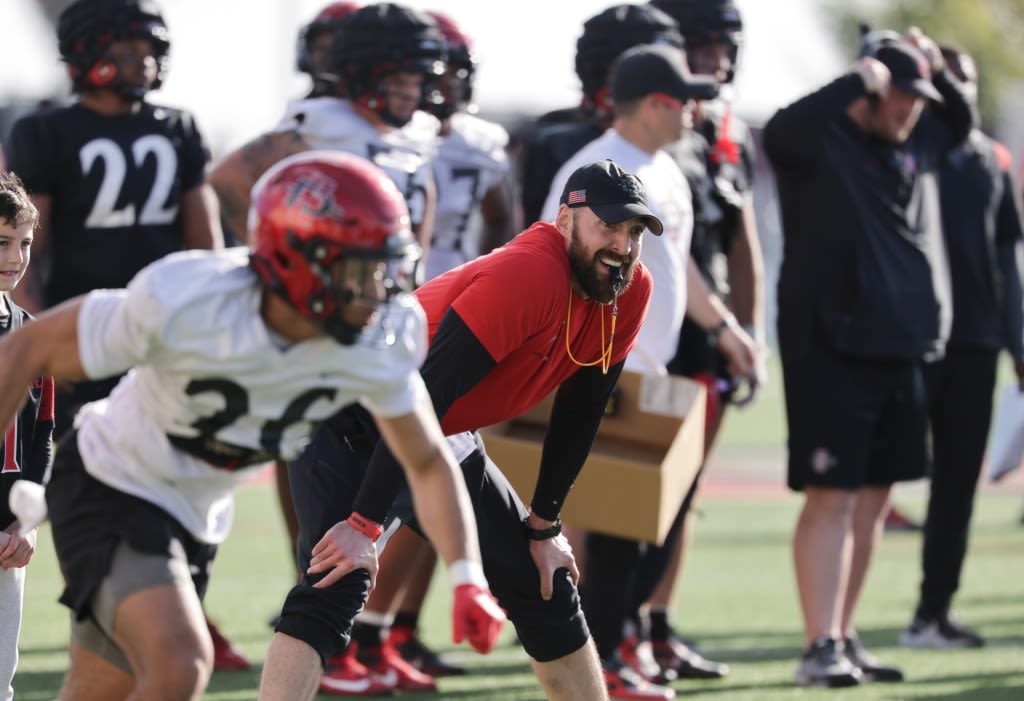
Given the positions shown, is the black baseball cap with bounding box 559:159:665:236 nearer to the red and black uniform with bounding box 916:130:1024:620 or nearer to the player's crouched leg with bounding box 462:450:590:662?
the player's crouched leg with bounding box 462:450:590:662

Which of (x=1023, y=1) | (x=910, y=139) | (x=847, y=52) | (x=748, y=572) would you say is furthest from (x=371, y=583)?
(x=847, y=52)

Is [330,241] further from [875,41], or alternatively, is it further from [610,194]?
[875,41]

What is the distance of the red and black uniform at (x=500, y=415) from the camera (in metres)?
4.81

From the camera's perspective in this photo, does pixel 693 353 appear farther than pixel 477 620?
Yes

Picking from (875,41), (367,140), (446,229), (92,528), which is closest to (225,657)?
(446,229)

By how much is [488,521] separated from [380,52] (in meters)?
2.43

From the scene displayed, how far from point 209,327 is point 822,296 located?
12.5ft

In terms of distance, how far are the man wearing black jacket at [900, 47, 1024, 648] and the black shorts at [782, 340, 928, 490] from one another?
0.81 m

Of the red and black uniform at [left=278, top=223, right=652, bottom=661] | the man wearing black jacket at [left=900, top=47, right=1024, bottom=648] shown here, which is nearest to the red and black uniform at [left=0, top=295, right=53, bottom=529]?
the red and black uniform at [left=278, top=223, right=652, bottom=661]

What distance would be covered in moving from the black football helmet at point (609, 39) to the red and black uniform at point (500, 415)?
8.07ft

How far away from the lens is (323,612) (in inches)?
189

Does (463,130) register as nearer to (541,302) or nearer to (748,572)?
(541,302)

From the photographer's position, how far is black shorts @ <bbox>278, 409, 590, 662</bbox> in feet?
16.5

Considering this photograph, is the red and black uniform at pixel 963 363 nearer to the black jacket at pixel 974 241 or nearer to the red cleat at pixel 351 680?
the black jacket at pixel 974 241
